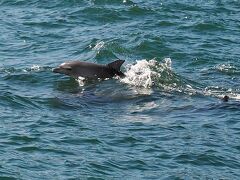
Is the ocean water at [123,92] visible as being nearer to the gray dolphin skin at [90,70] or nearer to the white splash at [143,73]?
the white splash at [143,73]

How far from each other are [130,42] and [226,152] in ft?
35.5

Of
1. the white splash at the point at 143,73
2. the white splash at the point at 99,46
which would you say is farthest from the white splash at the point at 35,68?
the white splash at the point at 99,46

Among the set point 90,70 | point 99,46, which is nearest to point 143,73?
point 90,70

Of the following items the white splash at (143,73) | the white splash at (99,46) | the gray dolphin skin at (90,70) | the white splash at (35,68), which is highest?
the gray dolphin skin at (90,70)

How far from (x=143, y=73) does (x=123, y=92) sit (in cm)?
142

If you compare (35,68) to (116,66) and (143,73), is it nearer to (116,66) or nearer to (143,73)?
(116,66)

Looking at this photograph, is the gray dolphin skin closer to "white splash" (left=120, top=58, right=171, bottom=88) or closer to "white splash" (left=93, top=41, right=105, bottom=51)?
"white splash" (left=120, top=58, right=171, bottom=88)

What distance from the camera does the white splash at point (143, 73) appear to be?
2023cm

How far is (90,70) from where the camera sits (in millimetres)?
20531

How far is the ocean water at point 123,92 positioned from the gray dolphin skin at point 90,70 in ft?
0.86

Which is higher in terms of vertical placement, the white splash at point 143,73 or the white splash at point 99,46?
the white splash at point 143,73

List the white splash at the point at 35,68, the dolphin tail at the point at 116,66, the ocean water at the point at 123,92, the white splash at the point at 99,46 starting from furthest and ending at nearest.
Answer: the white splash at the point at 99,46 < the white splash at the point at 35,68 < the dolphin tail at the point at 116,66 < the ocean water at the point at 123,92

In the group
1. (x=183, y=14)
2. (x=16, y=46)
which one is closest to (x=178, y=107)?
(x=16, y=46)

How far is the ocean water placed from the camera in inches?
567
